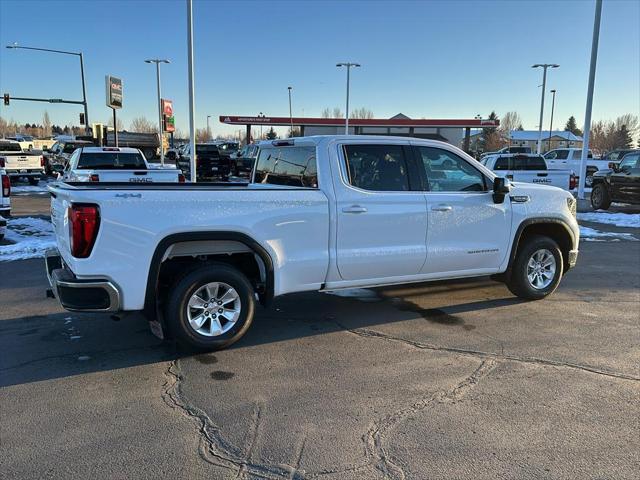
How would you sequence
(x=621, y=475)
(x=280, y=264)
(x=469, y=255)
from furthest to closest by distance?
(x=469, y=255)
(x=280, y=264)
(x=621, y=475)

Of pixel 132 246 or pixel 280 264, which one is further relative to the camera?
pixel 280 264

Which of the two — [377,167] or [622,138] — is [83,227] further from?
[622,138]

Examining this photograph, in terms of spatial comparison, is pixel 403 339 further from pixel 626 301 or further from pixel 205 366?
pixel 626 301

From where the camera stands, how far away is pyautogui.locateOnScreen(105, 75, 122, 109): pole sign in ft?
58.2

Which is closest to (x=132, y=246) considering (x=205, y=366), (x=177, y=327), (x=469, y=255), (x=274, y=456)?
(x=177, y=327)

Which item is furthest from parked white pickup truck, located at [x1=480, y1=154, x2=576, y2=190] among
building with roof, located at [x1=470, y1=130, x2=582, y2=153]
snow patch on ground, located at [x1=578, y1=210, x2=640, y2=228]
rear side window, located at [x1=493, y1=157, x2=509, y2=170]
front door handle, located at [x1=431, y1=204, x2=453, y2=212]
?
building with roof, located at [x1=470, y1=130, x2=582, y2=153]

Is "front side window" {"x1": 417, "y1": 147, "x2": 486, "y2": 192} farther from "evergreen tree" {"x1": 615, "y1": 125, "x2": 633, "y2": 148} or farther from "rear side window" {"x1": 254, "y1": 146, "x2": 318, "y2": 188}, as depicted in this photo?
"evergreen tree" {"x1": 615, "y1": 125, "x2": 633, "y2": 148}

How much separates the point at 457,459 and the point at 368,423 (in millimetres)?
646

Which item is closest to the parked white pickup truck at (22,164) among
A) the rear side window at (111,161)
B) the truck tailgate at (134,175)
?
the rear side window at (111,161)

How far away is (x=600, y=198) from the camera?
17.5 meters

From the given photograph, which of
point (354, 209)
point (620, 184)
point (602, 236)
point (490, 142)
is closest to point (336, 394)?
point (354, 209)

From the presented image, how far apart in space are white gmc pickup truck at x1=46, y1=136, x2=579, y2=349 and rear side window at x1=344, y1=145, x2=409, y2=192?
1 centimetres

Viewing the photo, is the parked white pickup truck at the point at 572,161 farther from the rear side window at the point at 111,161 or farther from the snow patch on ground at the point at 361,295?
the snow patch on ground at the point at 361,295

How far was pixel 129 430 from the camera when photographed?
342 cm
